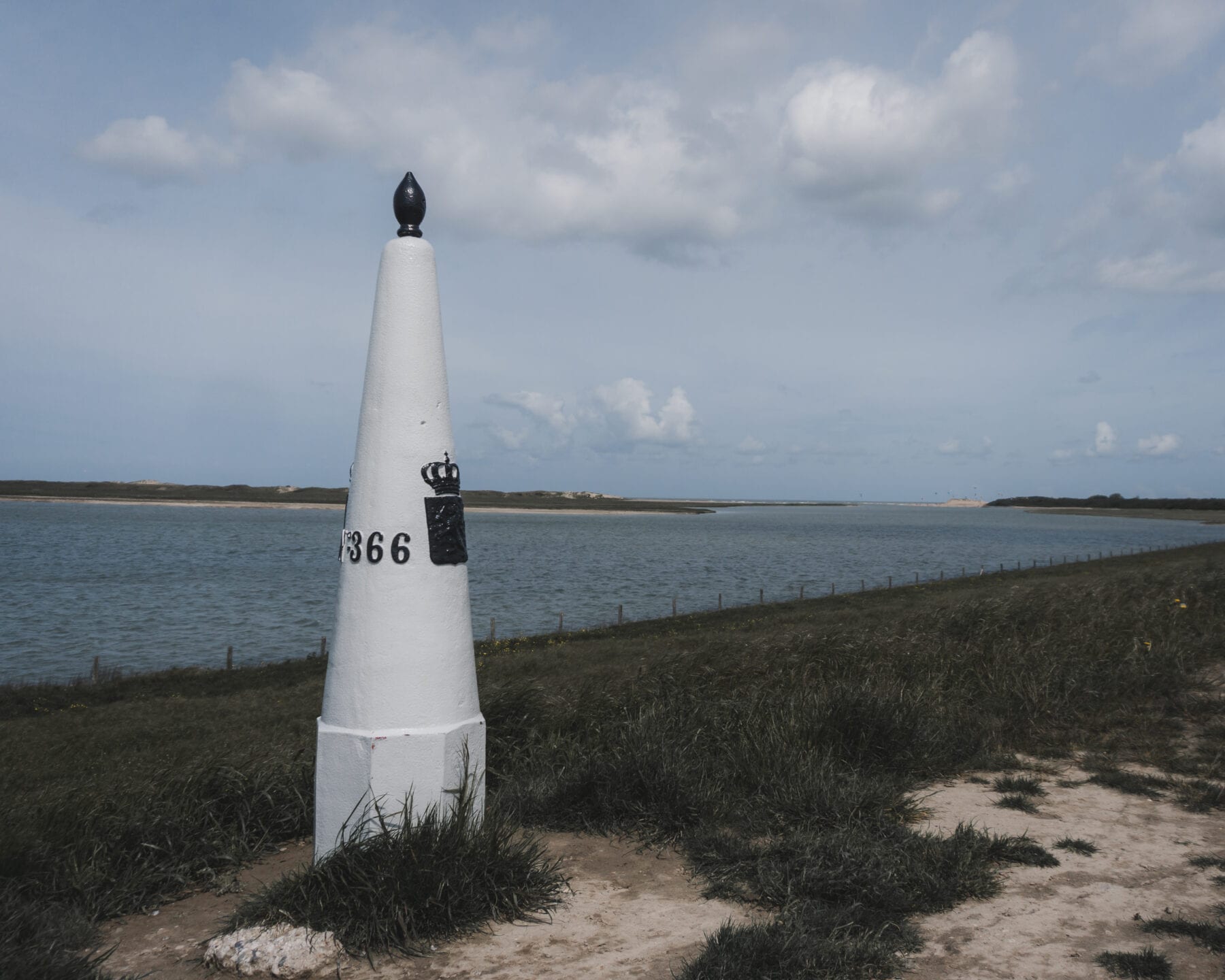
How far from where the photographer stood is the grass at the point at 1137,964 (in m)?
4.66

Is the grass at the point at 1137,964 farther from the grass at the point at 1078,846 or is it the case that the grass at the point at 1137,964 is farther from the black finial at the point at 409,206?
the black finial at the point at 409,206

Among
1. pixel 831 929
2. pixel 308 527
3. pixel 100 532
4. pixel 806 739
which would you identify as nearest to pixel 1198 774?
pixel 806 739

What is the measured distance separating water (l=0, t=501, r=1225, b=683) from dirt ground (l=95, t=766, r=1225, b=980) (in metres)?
20.9

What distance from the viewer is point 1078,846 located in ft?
21.5

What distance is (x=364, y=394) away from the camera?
628cm

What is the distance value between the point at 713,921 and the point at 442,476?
348 cm

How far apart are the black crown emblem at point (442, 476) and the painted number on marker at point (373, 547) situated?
405mm

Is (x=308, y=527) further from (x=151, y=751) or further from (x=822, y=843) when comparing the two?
(x=822, y=843)

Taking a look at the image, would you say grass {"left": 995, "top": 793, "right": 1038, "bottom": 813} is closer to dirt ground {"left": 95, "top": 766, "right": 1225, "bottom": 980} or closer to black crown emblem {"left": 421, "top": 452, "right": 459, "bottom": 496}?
dirt ground {"left": 95, "top": 766, "right": 1225, "bottom": 980}

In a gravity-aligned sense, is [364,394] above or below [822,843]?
above

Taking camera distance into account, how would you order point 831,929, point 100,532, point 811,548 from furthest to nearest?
point 100,532 < point 811,548 < point 831,929

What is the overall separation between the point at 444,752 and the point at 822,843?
2.69 m

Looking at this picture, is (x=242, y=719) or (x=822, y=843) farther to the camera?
(x=242, y=719)

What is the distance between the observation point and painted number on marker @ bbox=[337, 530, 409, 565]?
5.99m
